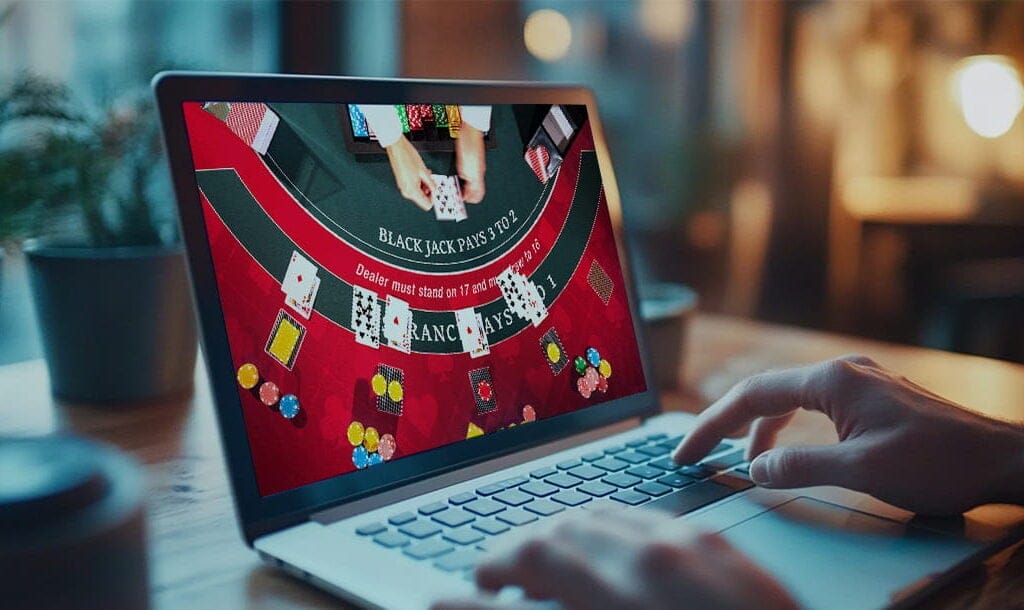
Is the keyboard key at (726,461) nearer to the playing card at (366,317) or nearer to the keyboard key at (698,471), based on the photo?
the keyboard key at (698,471)

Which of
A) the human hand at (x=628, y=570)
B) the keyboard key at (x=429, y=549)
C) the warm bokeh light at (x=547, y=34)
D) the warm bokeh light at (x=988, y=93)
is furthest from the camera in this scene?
the warm bokeh light at (x=988, y=93)

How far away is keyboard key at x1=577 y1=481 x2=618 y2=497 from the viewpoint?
2.18ft

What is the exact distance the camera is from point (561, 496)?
65 centimetres

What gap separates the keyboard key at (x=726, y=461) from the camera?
73 centimetres

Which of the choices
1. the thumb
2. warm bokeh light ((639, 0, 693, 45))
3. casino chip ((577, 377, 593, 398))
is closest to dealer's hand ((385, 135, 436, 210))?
casino chip ((577, 377, 593, 398))

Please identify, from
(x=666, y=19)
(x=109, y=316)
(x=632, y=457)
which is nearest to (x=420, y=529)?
(x=632, y=457)

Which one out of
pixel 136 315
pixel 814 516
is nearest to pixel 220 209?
pixel 136 315

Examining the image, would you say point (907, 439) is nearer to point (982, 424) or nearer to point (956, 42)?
A: point (982, 424)

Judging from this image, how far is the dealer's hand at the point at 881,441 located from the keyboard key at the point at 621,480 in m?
0.06

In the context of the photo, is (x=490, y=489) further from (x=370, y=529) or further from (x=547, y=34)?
(x=547, y=34)

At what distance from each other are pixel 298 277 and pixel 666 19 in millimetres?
2390

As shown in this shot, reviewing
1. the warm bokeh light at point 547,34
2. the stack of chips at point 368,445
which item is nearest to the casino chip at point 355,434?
the stack of chips at point 368,445

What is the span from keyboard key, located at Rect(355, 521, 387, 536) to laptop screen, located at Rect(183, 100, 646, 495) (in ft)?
0.18

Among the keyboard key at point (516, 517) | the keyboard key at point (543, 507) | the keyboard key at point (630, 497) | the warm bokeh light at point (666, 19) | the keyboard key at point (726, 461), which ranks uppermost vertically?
the warm bokeh light at point (666, 19)
